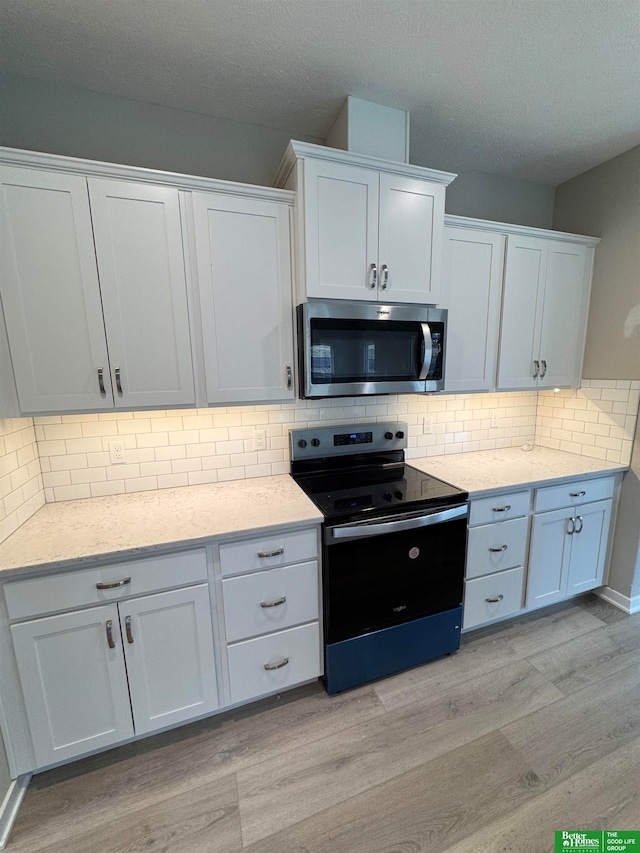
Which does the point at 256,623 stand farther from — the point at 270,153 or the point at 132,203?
the point at 270,153

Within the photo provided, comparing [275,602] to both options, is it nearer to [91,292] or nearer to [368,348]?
[368,348]

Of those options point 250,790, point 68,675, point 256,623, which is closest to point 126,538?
point 68,675

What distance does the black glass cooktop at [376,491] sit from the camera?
163 cm

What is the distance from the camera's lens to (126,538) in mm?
1361

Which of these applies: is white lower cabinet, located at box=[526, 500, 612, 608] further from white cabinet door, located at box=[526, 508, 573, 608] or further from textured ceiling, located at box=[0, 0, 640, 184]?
textured ceiling, located at box=[0, 0, 640, 184]

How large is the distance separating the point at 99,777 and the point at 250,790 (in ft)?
2.07

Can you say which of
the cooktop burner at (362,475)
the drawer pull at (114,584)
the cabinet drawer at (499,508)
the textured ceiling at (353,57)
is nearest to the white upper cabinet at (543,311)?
the textured ceiling at (353,57)

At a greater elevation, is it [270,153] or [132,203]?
[270,153]

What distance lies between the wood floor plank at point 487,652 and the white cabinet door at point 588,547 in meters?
0.20

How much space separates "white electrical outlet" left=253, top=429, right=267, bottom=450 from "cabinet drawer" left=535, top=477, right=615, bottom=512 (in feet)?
5.35

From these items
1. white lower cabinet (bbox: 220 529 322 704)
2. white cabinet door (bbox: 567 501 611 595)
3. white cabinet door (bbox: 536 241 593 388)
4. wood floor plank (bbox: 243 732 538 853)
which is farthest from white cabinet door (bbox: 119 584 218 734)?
white cabinet door (bbox: 536 241 593 388)

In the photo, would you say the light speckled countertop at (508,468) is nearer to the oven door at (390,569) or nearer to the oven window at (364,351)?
the oven door at (390,569)

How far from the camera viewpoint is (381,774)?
1410mm

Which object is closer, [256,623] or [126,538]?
[126,538]
